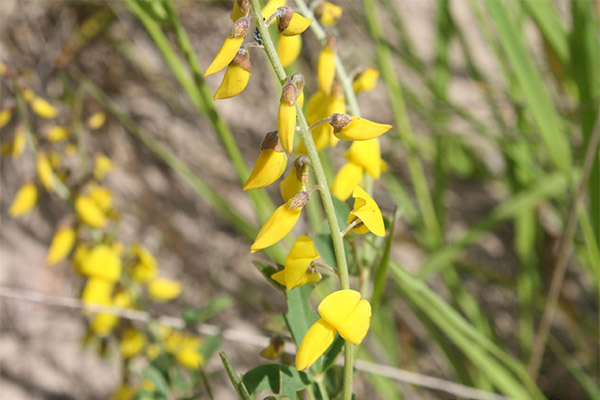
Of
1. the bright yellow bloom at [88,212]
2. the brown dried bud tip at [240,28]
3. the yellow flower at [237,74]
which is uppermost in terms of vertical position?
the brown dried bud tip at [240,28]

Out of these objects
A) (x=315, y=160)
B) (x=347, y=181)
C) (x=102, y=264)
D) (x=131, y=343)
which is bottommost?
(x=131, y=343)

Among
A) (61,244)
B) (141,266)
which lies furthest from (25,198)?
(141,266)

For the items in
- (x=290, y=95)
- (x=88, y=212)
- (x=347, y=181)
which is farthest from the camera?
(x=88, y=212)

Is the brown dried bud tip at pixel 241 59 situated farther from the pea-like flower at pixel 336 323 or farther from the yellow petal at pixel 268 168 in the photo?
the pea-like flower at pixel 336 323

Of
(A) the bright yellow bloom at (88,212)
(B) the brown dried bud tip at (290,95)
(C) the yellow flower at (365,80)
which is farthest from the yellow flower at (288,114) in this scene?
(A) the bright yellow bloom at (88,212)

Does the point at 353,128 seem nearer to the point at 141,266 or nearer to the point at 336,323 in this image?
the point at 336,323

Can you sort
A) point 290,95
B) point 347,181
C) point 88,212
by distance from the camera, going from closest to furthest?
1. point 290,95
2. point 347,181
3. point 88,212

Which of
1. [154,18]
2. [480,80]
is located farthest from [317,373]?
[480,80]
